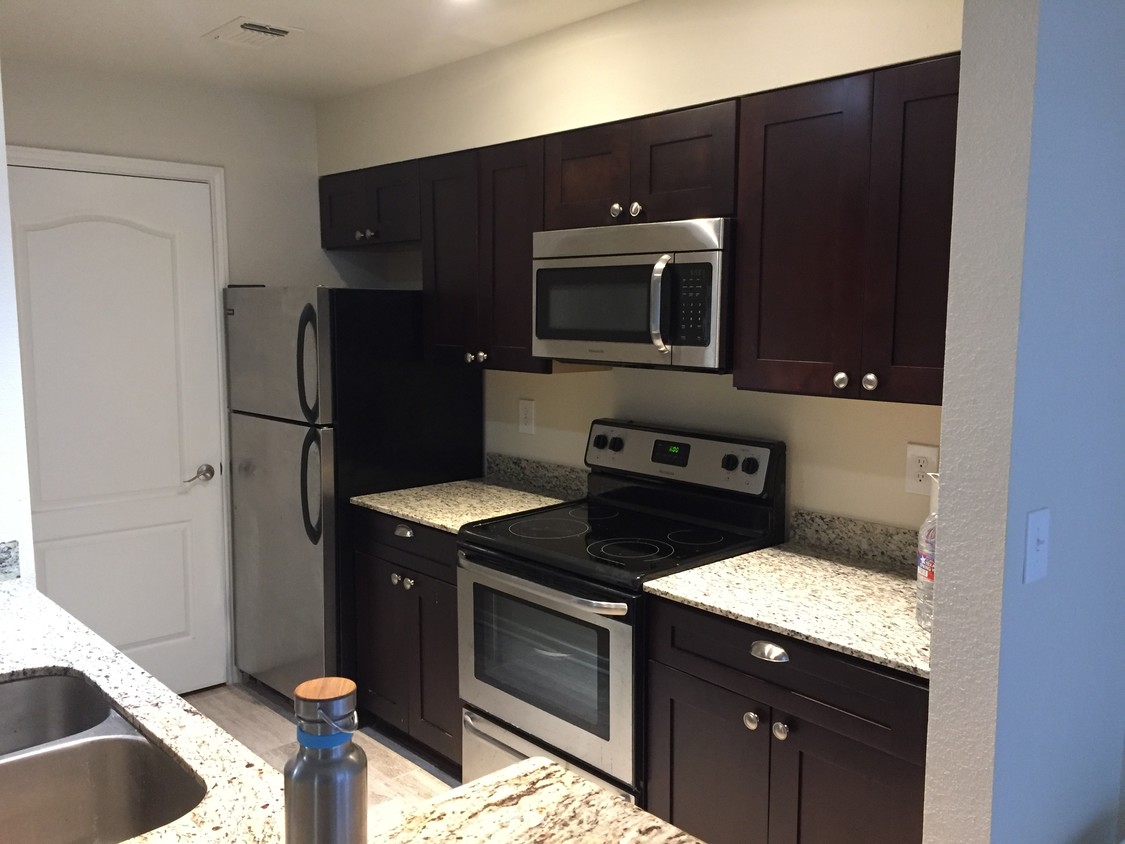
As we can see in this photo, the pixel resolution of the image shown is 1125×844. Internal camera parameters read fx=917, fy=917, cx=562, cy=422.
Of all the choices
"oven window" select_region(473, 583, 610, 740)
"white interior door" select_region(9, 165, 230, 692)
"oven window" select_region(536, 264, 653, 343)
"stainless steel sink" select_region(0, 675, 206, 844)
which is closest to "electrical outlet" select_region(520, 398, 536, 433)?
"oven window" select_region(536, 264, 653, 343)

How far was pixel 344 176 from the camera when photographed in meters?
3.71

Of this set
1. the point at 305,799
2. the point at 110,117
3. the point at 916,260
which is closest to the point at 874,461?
the point at 916,260

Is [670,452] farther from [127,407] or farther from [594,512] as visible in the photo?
[127,407]

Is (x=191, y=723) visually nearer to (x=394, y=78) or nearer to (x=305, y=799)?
(x=305, y=799)

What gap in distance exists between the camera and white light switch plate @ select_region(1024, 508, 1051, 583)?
1.49 metres

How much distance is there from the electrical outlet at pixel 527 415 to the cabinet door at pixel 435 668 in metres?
0.72

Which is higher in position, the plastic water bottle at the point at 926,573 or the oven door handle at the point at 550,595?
the plastic water bottle at the point at 926,573

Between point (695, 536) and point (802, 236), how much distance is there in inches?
36.0

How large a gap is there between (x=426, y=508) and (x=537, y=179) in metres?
1.13

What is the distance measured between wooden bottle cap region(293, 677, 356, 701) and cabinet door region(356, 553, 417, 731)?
2290mm

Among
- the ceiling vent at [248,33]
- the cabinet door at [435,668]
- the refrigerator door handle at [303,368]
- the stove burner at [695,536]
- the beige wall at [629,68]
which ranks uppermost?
the ceiling vent at [248,33]

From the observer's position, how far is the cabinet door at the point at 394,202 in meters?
3.32

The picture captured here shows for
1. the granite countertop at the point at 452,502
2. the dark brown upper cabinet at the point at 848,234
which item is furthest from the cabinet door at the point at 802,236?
the granite countertop at the point at 452,502

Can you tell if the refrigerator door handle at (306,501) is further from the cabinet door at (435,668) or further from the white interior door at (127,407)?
the white interior door at (127,407)
